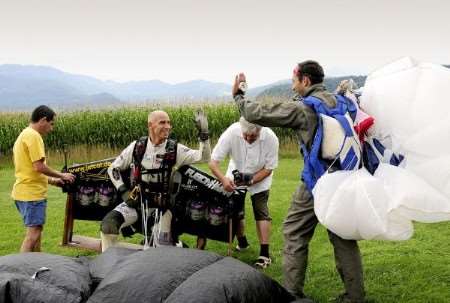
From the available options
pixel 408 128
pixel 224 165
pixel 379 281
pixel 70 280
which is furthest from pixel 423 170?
pixel 224 165

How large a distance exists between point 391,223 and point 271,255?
8.25ft

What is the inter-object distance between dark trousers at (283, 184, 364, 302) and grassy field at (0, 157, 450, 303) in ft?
1.69

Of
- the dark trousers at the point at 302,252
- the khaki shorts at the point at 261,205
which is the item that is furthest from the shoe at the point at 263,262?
the dark trousers at the point at 302,252

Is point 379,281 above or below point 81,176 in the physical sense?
below

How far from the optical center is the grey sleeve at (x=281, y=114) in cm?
437

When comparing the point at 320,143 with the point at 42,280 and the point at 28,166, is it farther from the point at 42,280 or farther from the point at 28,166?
the point at 28,166

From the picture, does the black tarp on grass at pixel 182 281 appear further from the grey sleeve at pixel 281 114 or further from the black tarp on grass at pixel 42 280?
the grey sleeve at pixel 281 114

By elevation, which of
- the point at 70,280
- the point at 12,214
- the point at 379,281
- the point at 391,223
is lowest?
the point at 12,214

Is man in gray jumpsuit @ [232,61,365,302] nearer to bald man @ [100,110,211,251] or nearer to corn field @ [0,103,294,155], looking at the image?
bald man @ [100,110,211,251]

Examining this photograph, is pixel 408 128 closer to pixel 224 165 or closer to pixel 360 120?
pixel 360 120

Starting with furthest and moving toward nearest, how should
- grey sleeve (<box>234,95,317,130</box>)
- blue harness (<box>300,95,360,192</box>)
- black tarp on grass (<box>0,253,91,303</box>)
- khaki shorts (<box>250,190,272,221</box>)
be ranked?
khaki shorts (<box>250,190,272,221</box>), grey sleeve (<box>234,95,317,130</box>), blue harness (<box>300,95,360,192</box>), black tarp on grass (<box>0,253,91,303</box>)

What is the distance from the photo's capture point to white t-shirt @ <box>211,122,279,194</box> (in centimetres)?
600

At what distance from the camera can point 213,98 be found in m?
21.7


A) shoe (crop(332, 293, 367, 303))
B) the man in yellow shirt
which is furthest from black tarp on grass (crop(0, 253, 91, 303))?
shoe (crop(332, 293, 367, 303))
